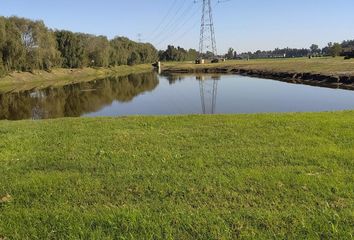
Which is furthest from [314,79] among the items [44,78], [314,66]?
[44,78]

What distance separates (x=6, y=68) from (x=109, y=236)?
70.9 meters

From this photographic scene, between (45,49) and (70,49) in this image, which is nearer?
(45,49)

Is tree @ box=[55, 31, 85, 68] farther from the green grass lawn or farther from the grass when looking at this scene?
the green grass lawn

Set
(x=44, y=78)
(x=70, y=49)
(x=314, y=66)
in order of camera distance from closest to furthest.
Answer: (x=314, y=66)
(x=44, y=78)
(x=70, y=49)

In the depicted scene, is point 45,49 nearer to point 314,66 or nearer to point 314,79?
point 314,66

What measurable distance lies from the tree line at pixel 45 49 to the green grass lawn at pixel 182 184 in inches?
2497

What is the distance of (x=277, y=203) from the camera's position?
252 inches

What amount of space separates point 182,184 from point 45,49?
81.2m

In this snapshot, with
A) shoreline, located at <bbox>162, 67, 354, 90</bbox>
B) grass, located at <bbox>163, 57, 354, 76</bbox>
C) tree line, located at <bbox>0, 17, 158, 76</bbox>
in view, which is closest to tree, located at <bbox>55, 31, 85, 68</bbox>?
tree line, located at <bbox>0, 17, 158, 76</bbox>

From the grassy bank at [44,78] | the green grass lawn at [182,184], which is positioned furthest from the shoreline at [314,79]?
the grassy bank at [44,78]

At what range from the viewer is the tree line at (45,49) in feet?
230

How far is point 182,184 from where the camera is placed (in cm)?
731

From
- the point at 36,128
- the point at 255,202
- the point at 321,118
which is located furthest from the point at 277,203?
the point at 36,128

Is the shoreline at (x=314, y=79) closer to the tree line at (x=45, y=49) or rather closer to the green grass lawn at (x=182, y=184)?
the green grass lawn at (x=182, y=184)
